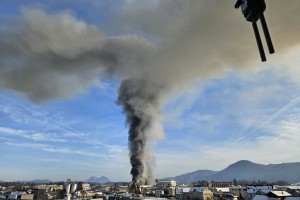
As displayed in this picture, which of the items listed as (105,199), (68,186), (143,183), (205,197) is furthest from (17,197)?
(205,197)

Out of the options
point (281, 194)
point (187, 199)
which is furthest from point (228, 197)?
point (281, 194)

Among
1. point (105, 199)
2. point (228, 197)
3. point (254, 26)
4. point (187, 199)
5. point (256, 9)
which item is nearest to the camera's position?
point (256, 9)

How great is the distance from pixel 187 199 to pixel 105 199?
3207 centimetres

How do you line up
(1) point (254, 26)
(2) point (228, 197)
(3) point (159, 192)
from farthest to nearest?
(3) point (159, 192), (2) point (228, 197), (1) point (254, 26)

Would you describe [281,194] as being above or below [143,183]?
below

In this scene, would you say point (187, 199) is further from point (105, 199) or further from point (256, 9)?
point (256, 9)

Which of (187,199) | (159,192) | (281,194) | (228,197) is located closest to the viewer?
(281,194)

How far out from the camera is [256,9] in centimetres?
799

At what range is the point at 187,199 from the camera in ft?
374

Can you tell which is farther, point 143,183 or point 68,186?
point 143,183

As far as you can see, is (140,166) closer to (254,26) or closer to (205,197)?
(205,197)

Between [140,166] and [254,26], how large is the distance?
135 m

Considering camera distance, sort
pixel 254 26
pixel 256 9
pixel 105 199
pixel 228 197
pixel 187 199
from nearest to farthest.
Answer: pixel 256 9
pixel 254 26
pixel 228 197
pixel 105 199
pixel 187 199

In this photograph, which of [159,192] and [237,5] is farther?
[159,192]
